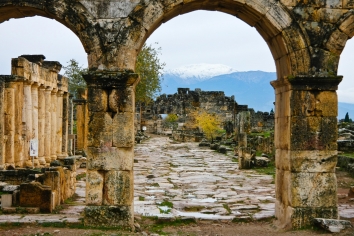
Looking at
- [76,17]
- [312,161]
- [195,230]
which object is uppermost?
[76,17]

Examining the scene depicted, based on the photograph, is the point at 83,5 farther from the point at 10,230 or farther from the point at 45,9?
the point at 10,230

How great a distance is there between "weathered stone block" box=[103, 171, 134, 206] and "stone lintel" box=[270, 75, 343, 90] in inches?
128

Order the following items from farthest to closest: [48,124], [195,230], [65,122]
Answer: [65,122]
[48,124]
[195,230]

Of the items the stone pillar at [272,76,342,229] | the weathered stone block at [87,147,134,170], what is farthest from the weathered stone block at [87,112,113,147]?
the stone pillar at [272,76,342,229]

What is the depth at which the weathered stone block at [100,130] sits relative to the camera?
7.75 m

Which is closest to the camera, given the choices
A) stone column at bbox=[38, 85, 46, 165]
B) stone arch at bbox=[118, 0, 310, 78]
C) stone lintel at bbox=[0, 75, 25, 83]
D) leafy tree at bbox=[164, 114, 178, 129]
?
stone arch at bbox=[118, 0, 310, 78]

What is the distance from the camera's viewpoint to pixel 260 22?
8289 mm

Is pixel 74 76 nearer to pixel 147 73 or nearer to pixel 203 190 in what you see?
pixel 147 73

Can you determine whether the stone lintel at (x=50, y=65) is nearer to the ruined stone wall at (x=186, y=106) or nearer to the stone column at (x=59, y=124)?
the stone column at (x=59, y=124)

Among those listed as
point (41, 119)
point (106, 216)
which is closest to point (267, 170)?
point (41, 119)

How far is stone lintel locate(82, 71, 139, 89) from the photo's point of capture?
7.68m

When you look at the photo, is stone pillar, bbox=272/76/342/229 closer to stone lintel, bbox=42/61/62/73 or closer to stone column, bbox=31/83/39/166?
stone column, bbox=31/83/39/166

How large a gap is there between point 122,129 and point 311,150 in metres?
3.28

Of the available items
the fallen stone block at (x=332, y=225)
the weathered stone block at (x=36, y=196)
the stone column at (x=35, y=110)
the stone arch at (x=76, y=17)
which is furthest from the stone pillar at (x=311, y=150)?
the stone column at (x=35, y=110)
